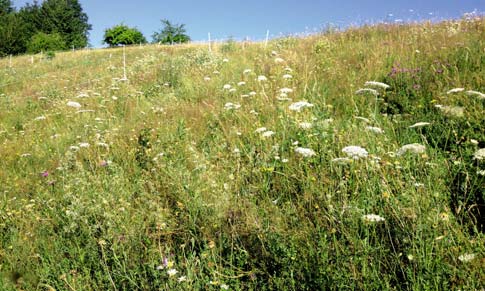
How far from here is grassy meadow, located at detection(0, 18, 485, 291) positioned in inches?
76.6

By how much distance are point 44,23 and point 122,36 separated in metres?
26.1

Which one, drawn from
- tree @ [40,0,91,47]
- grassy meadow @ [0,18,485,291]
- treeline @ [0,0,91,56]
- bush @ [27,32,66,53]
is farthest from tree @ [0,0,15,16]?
grassy meadow @ [0,18,485,291]

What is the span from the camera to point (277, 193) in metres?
2.92

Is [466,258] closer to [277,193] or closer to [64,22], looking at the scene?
[277,193]

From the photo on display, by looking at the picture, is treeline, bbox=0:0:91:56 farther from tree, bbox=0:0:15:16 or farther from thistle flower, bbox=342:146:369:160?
thistle flower, bbox=342:146:369:160

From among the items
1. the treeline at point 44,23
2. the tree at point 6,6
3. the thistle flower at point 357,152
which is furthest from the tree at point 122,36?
the thistle flower at point 357,152

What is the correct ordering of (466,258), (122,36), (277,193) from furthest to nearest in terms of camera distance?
(122,36), (277,193), (466,258)

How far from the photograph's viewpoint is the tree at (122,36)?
183ft

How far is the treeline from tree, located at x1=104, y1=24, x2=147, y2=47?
749 centimetres

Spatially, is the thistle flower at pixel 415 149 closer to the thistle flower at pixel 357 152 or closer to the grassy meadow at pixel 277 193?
the grassy meadow at pixel 277 193

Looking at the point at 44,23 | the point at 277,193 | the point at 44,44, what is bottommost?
the point at 277,193

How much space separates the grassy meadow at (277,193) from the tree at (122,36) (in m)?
54.7

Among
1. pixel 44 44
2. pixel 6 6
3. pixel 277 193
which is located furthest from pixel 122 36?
pixel 277 193

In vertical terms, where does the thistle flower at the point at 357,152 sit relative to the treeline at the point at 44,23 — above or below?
below
